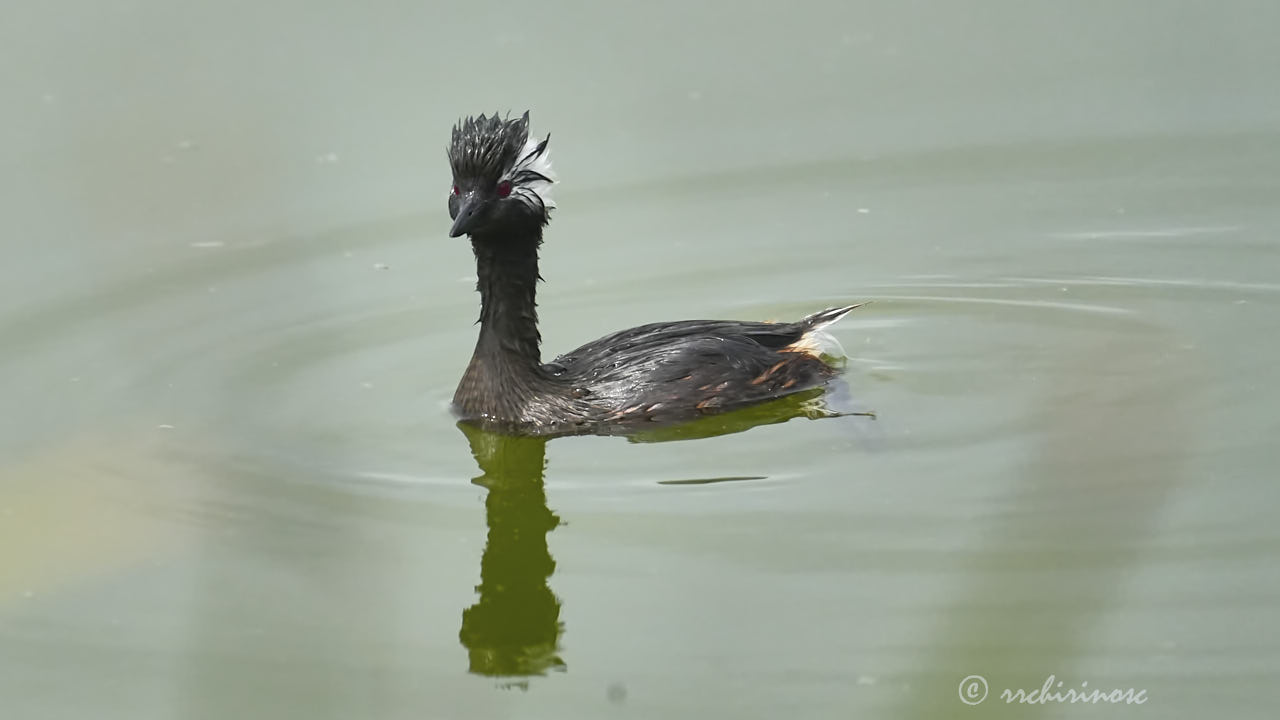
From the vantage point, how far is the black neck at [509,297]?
9.57 m

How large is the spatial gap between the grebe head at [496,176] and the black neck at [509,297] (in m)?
0.22

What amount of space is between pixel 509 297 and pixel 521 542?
1.71 metres

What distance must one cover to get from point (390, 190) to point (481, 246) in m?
2.99

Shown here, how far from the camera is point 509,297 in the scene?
966cm

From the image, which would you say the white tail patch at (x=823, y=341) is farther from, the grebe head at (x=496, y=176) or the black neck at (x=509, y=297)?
the grebe head at (x=496, y=176)

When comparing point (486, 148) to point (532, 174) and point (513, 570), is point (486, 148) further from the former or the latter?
point (513, 570)

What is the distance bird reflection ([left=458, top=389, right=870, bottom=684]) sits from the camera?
23.9ft

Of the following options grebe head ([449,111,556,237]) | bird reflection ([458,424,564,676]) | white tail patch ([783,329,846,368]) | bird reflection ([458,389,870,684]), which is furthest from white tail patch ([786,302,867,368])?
grebe head ([449,111,556,237])

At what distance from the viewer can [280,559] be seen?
8219 mm

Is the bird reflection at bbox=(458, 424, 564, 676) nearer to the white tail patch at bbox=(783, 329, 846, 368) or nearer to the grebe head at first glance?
the grebe head

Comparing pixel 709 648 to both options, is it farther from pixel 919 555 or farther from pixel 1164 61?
pixel 1164 61

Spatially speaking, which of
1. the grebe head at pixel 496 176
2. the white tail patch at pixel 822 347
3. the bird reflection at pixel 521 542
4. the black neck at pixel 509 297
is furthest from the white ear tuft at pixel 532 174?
the white tail patch at pixel 822 347

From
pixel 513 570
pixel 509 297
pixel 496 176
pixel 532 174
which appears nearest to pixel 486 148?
pixel 496 176

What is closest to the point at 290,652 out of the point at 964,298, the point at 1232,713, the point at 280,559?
the point at 280,559
